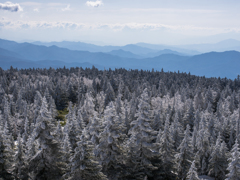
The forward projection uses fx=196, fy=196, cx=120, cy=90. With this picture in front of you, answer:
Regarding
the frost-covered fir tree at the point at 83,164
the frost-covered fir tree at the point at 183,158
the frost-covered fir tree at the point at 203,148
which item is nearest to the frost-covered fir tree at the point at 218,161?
the frost-covered fir tree at the point at 203,148

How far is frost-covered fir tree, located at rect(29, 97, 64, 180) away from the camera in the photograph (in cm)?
1741

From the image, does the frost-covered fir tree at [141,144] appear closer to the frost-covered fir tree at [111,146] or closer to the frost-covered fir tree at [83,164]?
the frost-covered fir tree at [111,146]

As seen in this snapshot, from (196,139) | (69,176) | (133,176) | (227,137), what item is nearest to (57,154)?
(69,176)

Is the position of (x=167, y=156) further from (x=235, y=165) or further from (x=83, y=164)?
(x=83, y=164)

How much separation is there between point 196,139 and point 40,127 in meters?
33.8

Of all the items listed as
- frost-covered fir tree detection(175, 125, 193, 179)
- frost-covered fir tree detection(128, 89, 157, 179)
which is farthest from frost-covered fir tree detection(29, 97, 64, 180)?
frost-covered fir tree detection(175, 125, 193, 179)

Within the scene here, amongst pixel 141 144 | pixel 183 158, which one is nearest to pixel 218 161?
pixel 183 158

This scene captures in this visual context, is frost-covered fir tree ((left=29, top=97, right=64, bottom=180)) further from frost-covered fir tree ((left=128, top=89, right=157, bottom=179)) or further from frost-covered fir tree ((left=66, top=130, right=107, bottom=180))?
frost-covered fir tree ((left=128, top=89, right=157, bottom=179))

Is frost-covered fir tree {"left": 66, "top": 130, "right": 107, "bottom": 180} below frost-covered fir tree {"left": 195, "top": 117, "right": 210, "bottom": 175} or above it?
above

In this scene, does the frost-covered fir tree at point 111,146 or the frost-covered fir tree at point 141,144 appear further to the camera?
the frost-covered fir tree at point 141,144

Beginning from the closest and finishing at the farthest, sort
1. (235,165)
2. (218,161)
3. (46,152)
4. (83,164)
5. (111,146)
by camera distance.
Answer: (83,164), (46,152), (111,146), (235,165), (218,161)

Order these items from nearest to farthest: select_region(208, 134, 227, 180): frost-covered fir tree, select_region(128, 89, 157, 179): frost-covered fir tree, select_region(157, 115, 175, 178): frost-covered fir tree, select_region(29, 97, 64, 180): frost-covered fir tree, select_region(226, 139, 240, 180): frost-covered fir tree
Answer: select_region(29, 97, 64, 180): frost-covered fir tree < select_region(128, 89, 157, 179): frost-covered fir tree < select_region(226, 139, 240, 180): frost-covered fir tree < select_region(157, 115, 175, 178): frost-covered fir tree < select_region(208, 134, 227, 180): frost-covered fir tree

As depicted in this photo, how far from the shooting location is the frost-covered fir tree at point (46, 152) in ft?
57.1

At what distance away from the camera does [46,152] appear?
1833 cm
